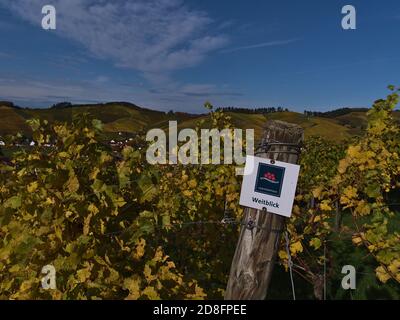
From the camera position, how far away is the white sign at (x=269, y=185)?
7.29 ft

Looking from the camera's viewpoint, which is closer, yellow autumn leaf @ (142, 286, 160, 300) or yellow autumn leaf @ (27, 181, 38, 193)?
yellow autumn leaf @ (142, 286, 160, 300)

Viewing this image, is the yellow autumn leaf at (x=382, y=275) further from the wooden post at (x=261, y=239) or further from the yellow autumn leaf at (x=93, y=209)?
the yellow autumn leaf at (x=93, y=209)

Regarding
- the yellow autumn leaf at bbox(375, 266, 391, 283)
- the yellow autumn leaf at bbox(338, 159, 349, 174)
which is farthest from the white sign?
the yellow autumn leaf at bbox(338, 159, 349, 174)


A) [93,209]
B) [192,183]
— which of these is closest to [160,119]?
[192,183]

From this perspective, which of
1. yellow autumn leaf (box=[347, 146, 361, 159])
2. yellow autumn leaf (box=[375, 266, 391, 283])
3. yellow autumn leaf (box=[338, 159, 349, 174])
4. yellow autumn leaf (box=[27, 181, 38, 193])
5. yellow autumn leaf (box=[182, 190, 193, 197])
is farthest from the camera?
yellow autumn leaf (box=[182, 190, 193, 197])

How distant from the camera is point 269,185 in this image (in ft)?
7.37

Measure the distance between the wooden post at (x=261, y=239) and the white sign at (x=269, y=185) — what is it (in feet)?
0.18

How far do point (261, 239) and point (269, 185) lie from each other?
1.04 ft

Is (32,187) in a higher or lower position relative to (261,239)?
higher

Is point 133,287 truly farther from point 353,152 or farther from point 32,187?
point 353,152

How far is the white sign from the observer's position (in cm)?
222

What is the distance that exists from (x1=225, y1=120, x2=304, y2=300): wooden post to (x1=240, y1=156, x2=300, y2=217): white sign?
0.18ft

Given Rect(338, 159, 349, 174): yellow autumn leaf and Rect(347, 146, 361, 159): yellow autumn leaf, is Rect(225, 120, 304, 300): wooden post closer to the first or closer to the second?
Rect(338, 159, 349, 174): yellow autumn leaf
